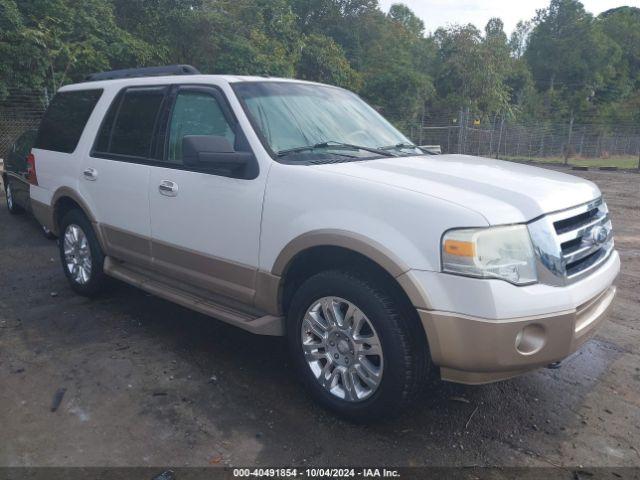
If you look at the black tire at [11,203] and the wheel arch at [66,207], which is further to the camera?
the black tire at [11,203]

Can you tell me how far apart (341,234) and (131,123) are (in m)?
2.38

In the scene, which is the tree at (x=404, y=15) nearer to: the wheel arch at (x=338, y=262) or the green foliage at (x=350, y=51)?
the green foliage at (x=350, y=51)

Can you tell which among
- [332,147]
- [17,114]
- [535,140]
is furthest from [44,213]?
[535,140]

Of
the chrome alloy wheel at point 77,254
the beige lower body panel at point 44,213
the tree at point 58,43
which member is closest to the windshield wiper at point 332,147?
the chrome alloy wheel at point 77,254

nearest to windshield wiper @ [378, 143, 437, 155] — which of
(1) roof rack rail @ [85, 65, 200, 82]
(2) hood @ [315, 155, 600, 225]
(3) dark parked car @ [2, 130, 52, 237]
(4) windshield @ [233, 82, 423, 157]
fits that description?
(4) windshield @ [233, 82, 423, 157]

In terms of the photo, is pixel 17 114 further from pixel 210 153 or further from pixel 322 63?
pixel 322 63

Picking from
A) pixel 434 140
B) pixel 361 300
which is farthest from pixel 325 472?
pixel 434 140

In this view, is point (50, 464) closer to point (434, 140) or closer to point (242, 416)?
point (242, 416)

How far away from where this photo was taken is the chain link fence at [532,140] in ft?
78.1

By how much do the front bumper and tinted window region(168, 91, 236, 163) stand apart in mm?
1964

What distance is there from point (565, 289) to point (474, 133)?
937 inches

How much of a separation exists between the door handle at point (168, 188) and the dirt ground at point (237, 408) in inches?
45.5

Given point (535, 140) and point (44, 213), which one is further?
point (535, 140)

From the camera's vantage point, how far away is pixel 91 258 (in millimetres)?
4965
